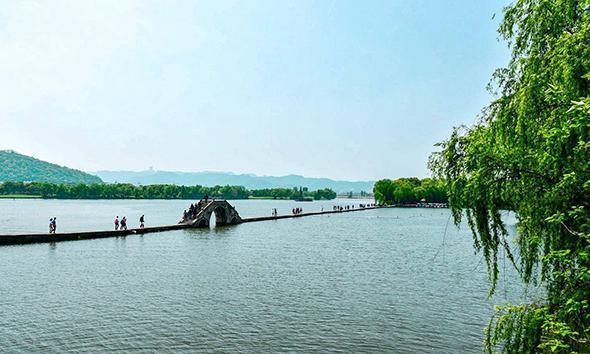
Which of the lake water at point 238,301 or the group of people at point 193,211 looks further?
the group of people at point 193,211

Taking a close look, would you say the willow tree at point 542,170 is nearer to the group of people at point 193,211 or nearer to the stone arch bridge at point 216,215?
the stone arch bridge at point 216,215

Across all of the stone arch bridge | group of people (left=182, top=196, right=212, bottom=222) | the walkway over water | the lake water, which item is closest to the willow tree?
the lake water

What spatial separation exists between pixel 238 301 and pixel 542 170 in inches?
756

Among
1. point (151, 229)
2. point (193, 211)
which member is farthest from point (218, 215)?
point (151, 229)

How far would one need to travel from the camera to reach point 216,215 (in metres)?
85.1

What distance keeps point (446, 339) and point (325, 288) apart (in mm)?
10867

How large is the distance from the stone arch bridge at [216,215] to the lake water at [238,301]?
29.1 m

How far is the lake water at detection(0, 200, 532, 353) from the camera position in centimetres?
1966

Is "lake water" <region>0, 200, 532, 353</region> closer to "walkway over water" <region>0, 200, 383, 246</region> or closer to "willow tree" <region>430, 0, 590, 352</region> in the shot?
"walkway over water" <region>0, 200, 383, 246</region>

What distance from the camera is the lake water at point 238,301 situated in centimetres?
1966

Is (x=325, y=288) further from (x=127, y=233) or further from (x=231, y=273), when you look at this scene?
(x=127, y=233)

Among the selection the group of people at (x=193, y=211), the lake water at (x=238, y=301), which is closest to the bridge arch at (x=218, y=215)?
the group of people at (x=193, y=211)

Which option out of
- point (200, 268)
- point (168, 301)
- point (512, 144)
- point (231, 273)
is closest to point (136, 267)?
point (200, 268)

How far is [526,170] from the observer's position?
1120 cm
